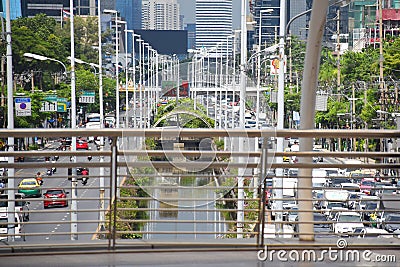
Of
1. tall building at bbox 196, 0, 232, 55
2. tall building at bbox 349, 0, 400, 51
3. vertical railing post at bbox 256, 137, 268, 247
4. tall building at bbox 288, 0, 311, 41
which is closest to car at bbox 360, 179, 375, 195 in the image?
vertical railing post at bbox 256, 137, 268, 247

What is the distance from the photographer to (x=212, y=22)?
45.9ft

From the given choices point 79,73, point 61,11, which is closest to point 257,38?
point 79,73

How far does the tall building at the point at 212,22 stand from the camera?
11.8 metres

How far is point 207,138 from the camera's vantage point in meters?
5.22

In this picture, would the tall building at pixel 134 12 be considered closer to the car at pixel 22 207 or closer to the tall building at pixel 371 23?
the car at pixel 22 207

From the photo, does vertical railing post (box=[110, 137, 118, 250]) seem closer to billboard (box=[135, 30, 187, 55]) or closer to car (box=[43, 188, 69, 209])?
car (box=[43, 188, 69, 209])

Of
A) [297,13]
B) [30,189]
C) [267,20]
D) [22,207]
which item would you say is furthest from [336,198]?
[267,20]

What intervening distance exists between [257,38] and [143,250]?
28237 mm

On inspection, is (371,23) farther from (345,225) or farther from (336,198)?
(336,198)

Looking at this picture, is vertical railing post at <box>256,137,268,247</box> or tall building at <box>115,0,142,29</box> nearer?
vertical railing post at <box>256,137,268,247</box>

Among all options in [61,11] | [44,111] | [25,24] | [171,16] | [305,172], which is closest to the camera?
[305,172]

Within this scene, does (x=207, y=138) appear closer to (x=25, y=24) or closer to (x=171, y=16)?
(x=171, y=16)

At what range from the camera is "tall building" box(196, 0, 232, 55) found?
38.7 feet

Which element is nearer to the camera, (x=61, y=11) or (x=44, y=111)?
(x=44, y=111)
